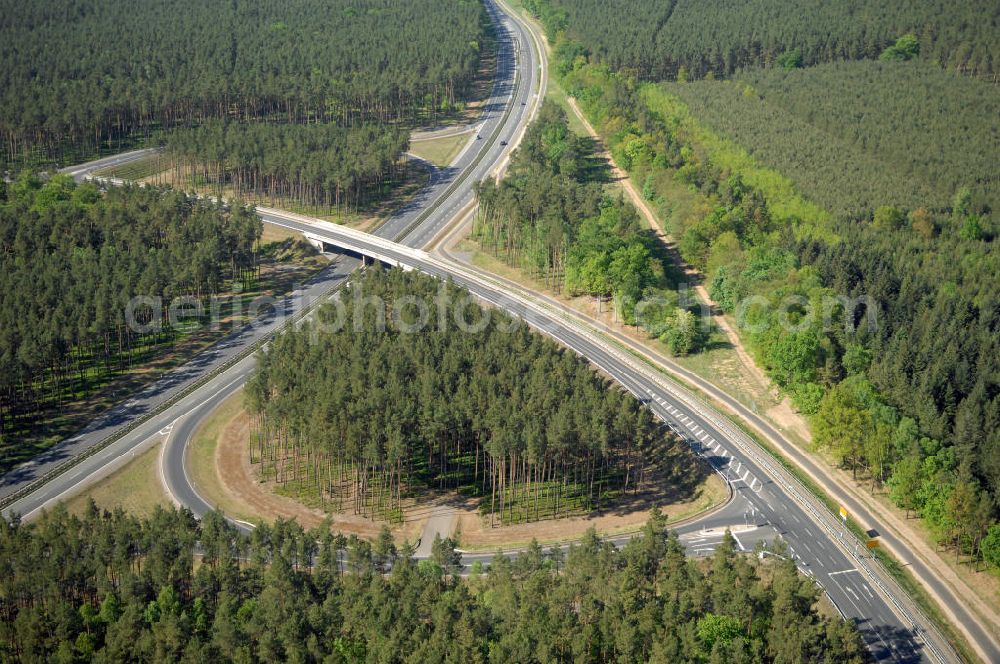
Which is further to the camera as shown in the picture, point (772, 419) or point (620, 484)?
point (772, 419)

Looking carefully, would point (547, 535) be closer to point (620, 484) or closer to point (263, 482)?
point (620, 484)

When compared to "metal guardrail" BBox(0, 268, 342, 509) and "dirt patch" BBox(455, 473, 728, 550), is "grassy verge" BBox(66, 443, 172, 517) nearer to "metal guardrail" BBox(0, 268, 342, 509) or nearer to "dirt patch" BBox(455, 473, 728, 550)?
"metal guardrail" BBox(0, 268, 342, 509)

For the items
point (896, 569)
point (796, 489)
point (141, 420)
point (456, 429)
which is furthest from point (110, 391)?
point (896, 569)

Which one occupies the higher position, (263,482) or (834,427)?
(834,427)

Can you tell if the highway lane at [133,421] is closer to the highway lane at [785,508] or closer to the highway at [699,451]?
the highway at [699,451]

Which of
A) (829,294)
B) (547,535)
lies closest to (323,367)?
(547,535)

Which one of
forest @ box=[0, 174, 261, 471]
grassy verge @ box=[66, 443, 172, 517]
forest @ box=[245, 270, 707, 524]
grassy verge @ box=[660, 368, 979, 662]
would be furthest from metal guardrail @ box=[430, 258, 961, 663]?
grassy verge @ box=[66, 443, 172, 517]

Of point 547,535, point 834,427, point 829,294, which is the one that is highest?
point 829,294
